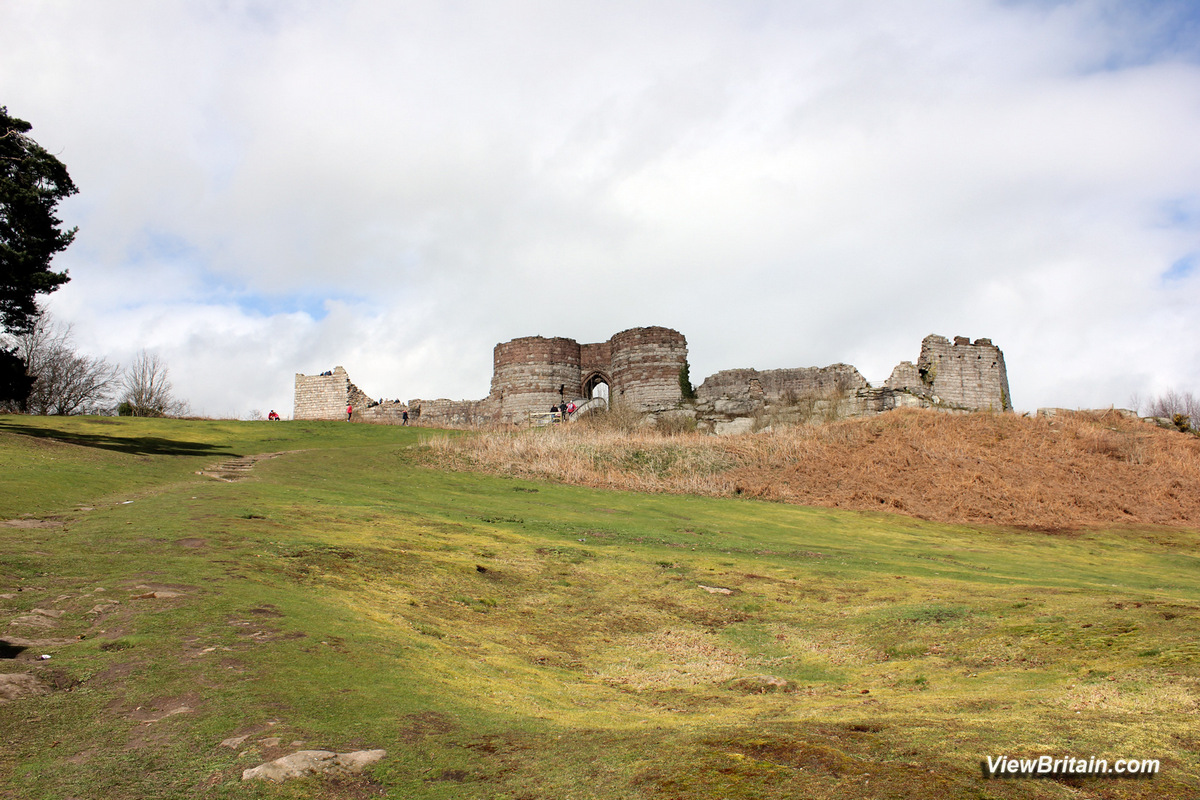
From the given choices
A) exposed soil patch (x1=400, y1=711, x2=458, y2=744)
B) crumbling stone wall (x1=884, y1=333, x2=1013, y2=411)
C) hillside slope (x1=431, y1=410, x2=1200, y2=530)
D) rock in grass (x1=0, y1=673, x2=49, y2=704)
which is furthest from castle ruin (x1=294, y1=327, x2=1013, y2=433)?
rock in grass (x1=0, y1=673, x2=49, y2=704)

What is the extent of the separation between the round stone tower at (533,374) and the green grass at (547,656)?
2764cm

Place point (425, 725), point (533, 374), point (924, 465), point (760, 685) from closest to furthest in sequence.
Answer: point (425, 725), point (760, 685), point (924, 465), point (533, 374)

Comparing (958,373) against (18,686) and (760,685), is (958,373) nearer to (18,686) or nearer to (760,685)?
(760,685)

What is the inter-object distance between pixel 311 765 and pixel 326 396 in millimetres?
46753

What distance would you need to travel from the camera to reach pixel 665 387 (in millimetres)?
37500

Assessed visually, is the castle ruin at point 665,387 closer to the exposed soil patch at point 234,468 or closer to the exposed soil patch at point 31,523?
the exposed soil patch at point 234,468

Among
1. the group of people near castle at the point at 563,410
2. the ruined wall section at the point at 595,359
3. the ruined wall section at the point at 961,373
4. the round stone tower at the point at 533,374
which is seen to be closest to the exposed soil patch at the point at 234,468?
the group of people near castle at the point at 563,410

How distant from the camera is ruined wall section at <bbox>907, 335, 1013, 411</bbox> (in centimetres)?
3466

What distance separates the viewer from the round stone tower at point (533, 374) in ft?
136

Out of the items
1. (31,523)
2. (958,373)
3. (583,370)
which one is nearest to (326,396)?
(583,370)

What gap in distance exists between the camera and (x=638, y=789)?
3.29m

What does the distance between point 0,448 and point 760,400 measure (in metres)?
26.9

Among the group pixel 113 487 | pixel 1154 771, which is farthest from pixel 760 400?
pixel 1154 771

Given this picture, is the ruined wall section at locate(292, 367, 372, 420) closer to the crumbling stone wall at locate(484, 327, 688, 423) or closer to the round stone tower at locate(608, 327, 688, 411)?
the crumbling stone wall at locate(484, 327, 688, 423)
